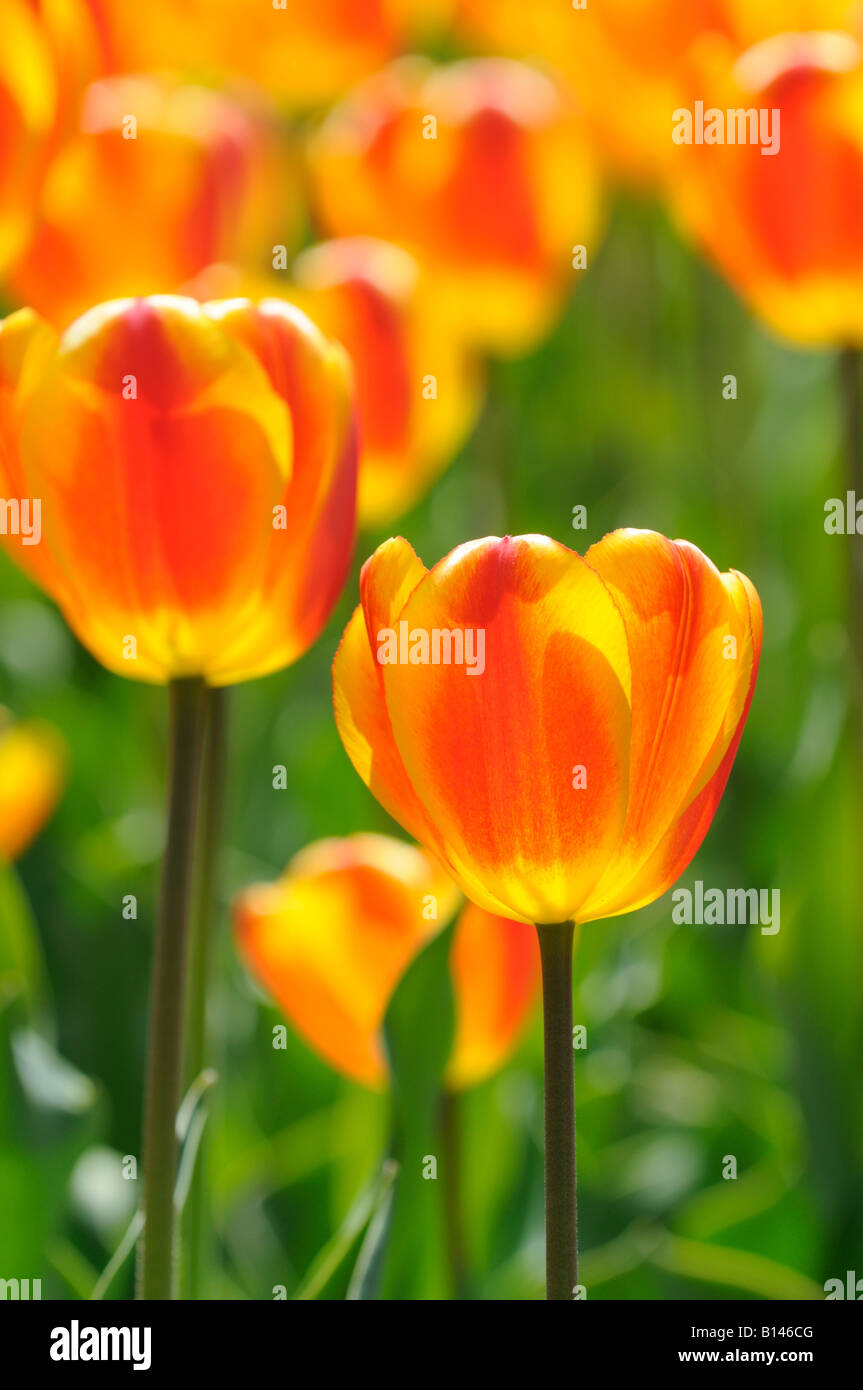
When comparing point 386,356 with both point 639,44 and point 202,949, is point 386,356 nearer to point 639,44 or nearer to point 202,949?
point 202,949

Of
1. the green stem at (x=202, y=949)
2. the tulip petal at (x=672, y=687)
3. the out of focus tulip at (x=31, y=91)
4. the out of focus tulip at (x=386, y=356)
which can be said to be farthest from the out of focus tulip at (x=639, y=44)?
the tulip petal at (x=672, y=687)

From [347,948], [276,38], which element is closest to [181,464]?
[347,948]

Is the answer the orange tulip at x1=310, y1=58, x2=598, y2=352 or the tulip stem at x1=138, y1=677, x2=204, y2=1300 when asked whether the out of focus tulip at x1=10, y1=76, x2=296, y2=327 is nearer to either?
the orange tulip at x1=310, y1=58, x2=598, y2=352

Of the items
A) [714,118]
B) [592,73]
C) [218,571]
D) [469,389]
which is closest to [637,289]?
[592,73]

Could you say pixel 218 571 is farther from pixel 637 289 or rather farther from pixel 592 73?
pixel 637 289

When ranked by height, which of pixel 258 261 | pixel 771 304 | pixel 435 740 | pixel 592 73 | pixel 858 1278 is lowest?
pixel 858 1278
